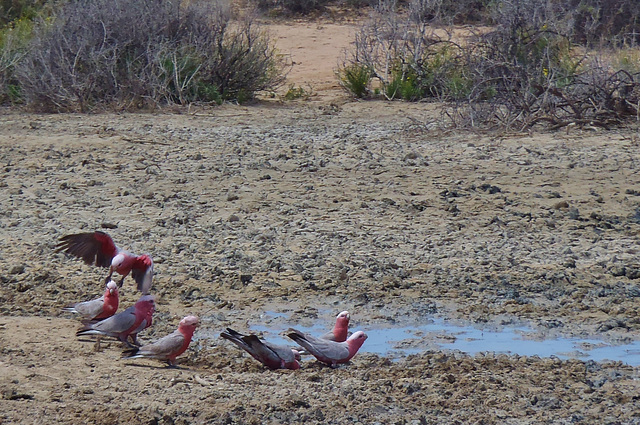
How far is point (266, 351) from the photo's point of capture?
175 inches

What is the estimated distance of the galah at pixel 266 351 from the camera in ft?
14.6

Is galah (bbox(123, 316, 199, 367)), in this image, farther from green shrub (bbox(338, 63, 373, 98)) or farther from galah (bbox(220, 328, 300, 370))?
green shrub (bbox(338, 63, 373, 98))

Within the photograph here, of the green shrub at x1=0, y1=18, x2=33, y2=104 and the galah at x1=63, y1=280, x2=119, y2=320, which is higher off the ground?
the galah at x1=63, y1=280, x2=119, y2=320

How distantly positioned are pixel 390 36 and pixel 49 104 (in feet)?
17.1

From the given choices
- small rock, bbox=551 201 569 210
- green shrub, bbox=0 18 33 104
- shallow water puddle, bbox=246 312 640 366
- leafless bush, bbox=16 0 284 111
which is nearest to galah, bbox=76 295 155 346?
shallow water puddle, bbox=246 312 640 366

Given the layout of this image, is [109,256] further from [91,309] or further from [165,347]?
[165,347]

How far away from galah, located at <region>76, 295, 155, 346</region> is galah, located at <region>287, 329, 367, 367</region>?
79 centimetres

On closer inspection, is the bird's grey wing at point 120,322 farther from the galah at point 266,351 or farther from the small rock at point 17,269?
the small rock at point 17,269

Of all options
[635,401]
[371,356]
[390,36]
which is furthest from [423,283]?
[390,36]

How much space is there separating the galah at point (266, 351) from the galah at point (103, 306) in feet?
2.72

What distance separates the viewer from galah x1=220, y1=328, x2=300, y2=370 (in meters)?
4.45

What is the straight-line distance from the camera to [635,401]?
4184mm

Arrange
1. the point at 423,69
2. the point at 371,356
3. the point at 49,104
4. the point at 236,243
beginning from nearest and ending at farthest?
the point at 371,356, the point at 236,243, the point at 49,104, the point at 423,69

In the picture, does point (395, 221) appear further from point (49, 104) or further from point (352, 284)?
point (49, 104)
